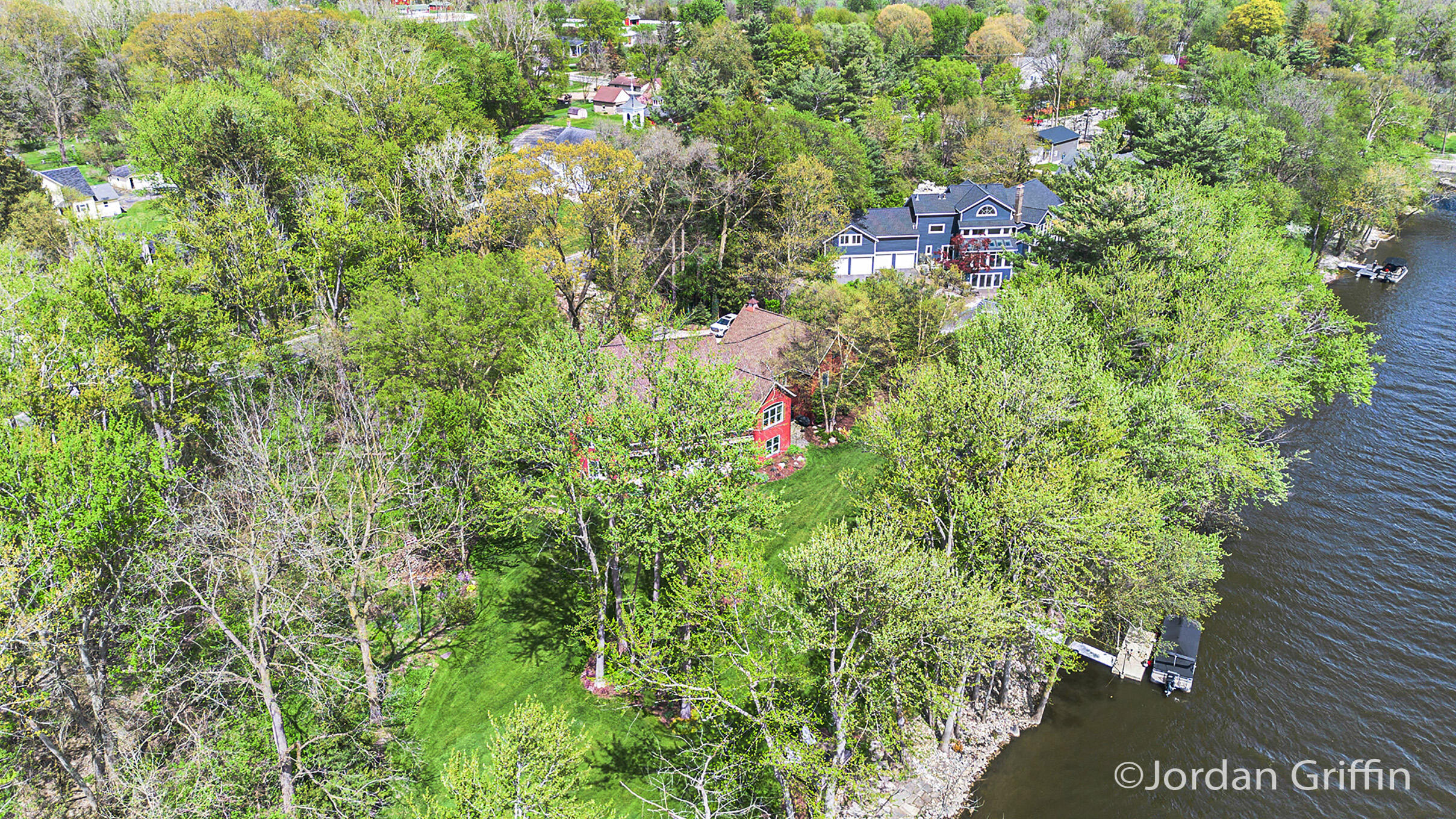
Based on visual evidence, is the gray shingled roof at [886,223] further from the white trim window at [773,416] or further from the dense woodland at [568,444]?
the white trim window at [773,416]

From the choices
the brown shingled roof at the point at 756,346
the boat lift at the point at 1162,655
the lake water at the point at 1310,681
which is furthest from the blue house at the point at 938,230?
the boat lift at the point at 1162,655

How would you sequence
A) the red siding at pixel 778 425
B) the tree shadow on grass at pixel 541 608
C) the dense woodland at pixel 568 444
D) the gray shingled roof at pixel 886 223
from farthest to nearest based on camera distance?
1. the gray shingled roof at pixel 886 223
2. the red siding at pixel 778 425
3. the tree shadow on grass at pixel 541 608
4. the dense woodland at pixel 568 444

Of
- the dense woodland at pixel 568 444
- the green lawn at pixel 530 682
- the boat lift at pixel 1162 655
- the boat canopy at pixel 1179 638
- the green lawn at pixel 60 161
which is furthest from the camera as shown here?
the green lawn at pixel 60 161

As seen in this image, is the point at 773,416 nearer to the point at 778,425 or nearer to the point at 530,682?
the point at 778,425

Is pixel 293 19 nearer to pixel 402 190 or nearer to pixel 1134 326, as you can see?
pixel 402 190

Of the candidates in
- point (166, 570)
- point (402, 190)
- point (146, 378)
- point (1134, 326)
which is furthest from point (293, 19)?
point (1134, 326)

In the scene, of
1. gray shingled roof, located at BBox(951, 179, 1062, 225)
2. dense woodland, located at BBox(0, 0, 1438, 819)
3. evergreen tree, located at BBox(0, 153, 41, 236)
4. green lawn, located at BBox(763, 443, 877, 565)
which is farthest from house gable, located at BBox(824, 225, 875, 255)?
evergreen tree, located at BBox(0, 153, 41, 236)

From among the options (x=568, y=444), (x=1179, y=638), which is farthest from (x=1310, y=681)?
(x=568, y=444)
